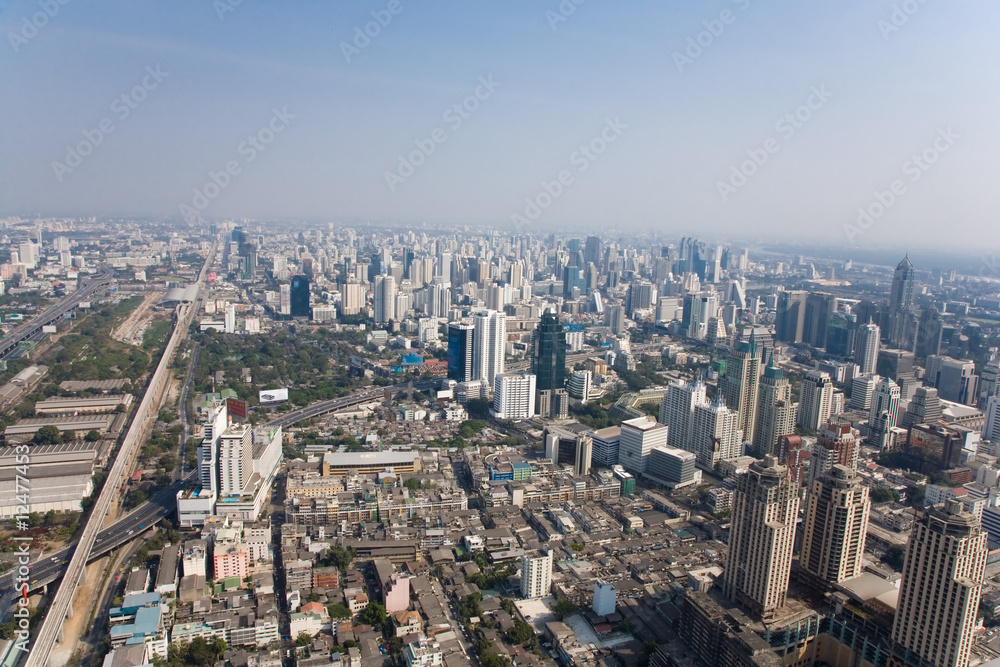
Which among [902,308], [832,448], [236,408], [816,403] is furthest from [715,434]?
[902,308]

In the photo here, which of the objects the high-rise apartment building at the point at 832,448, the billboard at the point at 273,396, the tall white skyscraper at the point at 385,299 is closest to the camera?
the high-rise apartment building at the point at 832,448

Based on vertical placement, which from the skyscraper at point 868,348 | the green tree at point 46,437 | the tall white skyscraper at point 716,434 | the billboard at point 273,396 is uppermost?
the skyscraper at point 868,348

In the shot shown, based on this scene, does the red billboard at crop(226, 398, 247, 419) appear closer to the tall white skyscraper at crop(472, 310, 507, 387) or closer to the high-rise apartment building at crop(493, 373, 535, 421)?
the high-rise apartment building at crop(493, 373, 535, 421)

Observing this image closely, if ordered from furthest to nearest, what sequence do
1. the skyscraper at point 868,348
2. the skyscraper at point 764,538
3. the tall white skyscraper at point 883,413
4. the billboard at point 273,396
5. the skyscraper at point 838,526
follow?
1. the skyscraper at point 868,348
2. the billboard at point 273,396
3. the tall white skyscraper at point 883,413
4. the skyscraper at point 838,526
5. the skyscraper at point 764,538

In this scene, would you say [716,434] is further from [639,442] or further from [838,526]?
[838,526]

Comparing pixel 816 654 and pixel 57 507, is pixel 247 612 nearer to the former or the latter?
pixel 57 507

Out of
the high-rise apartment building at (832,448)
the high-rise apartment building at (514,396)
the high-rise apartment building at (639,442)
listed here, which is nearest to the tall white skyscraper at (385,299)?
the high-rise apartment building at (514,396)

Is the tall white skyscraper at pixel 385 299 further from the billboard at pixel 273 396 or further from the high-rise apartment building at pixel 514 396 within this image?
the high-rise apartment building at pixel 514 396

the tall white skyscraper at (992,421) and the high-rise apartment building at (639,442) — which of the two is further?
the tall white skyscraper at (992,421)

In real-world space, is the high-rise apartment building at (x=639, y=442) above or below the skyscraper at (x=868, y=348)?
below
